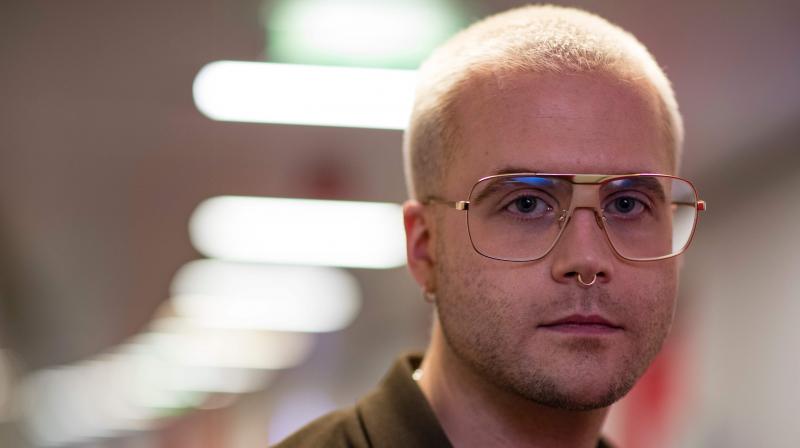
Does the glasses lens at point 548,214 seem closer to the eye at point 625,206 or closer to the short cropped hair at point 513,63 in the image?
the eye at point 625,206

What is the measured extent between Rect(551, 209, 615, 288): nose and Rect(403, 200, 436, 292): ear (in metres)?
0.36

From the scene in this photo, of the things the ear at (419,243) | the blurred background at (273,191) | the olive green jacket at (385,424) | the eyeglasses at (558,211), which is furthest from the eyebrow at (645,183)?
the blurred background at (273,191)

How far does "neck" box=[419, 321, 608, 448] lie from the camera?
77.7 inches

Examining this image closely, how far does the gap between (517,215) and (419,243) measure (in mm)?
315

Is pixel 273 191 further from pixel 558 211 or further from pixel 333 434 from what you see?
pixel 558 211

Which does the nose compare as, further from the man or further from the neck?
the neck

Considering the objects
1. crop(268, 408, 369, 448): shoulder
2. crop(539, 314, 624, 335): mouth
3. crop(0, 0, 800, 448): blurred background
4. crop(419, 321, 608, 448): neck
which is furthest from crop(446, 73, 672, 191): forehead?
crop(0, 0, 800, 448): blurred background

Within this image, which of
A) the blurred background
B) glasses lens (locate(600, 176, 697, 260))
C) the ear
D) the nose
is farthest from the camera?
the blurred background

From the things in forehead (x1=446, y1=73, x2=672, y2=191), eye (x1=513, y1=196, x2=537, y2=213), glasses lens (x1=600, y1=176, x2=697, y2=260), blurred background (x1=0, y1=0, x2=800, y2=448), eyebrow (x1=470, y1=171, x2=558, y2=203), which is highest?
forehead (x1=446, y1=73, x2=672, y2=191)

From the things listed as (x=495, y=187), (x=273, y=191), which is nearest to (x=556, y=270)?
(x=495, y=187)

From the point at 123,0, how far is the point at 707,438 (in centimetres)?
503

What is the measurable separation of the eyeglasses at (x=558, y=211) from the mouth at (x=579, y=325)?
0.12m

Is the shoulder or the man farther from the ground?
the man

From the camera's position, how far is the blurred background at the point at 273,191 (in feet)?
A: 14.4
